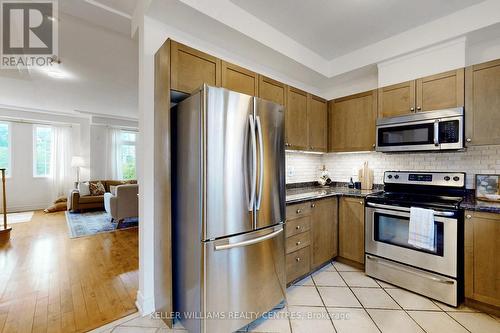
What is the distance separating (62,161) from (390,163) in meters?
8.73

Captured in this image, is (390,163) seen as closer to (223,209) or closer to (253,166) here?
(253,166)

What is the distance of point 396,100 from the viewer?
2.74 meters

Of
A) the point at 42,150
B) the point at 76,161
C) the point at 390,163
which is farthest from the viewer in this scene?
the point at 76,161

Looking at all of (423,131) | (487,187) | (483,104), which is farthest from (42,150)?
(487,187)

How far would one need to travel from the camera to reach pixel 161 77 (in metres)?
1.82

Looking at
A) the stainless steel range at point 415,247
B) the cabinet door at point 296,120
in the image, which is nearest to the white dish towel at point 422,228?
the stainless steel range at point 415,247

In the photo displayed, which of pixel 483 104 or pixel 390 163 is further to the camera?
A: pixel 390 163

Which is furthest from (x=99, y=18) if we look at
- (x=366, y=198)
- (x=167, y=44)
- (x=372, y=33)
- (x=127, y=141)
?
(x=127, y=141)

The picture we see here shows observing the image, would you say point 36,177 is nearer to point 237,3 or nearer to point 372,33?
point 237,3

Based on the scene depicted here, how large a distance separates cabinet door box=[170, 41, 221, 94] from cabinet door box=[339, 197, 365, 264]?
6.96 ft

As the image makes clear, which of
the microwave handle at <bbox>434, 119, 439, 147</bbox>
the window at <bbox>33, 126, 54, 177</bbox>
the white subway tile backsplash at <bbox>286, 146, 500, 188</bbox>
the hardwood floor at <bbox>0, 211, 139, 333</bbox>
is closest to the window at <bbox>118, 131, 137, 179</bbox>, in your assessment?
the window at <bbox>33, 126, 54, 177</bbox>
